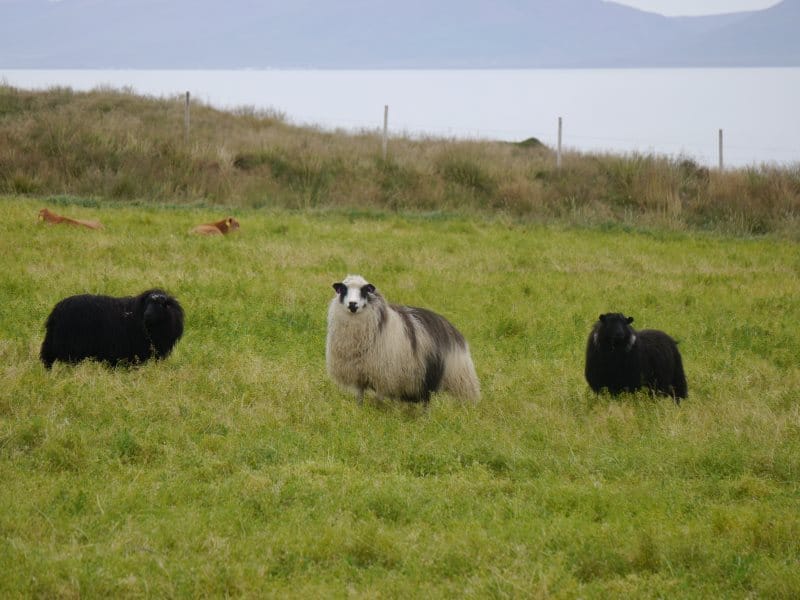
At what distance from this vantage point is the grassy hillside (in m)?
25.0

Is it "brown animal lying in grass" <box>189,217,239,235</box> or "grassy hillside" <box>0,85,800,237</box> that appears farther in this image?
"grassy hillside" <box>0,85,800,237</box>

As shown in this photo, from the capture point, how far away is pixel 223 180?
85.1 feet

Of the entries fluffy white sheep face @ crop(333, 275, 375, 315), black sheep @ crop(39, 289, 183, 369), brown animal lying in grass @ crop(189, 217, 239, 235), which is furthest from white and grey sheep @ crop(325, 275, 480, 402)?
brown animal lying in grass @ crop(189, 217, 239, 235)

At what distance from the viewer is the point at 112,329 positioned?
1096 cm

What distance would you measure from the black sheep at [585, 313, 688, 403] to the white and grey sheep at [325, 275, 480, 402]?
1325 mm

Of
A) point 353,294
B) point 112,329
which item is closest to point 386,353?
point 353,294

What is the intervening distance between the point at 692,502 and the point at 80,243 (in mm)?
12847

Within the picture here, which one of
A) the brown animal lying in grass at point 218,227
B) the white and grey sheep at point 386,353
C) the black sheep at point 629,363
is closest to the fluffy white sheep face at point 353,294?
the white and grey sheep at point 386,353

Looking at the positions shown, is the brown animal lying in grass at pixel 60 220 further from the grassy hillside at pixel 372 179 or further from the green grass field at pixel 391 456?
the grassy hillside at pixel 372 179

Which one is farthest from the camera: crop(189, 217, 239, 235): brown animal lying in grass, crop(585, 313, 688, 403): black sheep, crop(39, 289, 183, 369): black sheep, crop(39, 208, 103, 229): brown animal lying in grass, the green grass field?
crop(189, 217, 239, 235): brown animal lying in grass

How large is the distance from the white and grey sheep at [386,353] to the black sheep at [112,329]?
6.54 ft

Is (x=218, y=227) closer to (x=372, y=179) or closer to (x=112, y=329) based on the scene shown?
(x=372, y=179)

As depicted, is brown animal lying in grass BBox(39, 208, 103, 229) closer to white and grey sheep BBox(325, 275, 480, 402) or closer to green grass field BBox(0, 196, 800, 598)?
green grass field BBox(0, 196, 800, 598)

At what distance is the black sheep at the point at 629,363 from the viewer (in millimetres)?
10555
